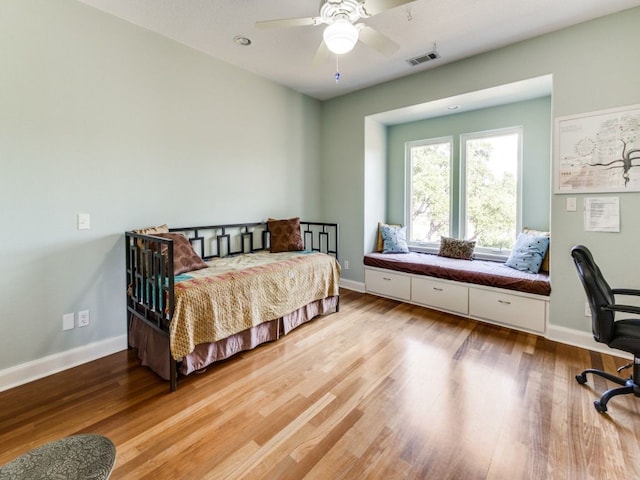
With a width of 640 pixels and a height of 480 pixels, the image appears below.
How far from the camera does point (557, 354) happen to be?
2.54 metres

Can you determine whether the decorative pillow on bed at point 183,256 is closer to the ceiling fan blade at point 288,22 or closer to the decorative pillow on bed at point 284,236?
the decorative pillow on bed at point 284,236

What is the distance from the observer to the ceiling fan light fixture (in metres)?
1.82

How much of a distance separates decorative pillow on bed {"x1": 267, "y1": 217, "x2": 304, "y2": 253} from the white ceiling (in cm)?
178

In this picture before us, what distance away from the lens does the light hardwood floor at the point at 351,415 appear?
4.78ft

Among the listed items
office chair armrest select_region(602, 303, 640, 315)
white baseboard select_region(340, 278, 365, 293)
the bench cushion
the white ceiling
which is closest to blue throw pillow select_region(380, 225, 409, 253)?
the bench cushion

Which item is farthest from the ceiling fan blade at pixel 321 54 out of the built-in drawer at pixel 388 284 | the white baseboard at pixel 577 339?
the white baseboard at pixel 577 339

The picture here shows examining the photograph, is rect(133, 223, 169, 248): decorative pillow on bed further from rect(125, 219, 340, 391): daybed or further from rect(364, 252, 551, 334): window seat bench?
rect(364, 252, 551, 334): window seat bench

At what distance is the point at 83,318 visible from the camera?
2.40m

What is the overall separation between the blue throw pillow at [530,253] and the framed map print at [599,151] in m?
0.67

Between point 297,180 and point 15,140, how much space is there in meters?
2.86

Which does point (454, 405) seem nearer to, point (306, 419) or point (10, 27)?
point (306, 419)

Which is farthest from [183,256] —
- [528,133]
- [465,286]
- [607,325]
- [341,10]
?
[528,133]

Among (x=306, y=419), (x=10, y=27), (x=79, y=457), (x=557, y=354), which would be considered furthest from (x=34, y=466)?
(x=557, y=354)

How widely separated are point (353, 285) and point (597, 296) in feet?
9.35
